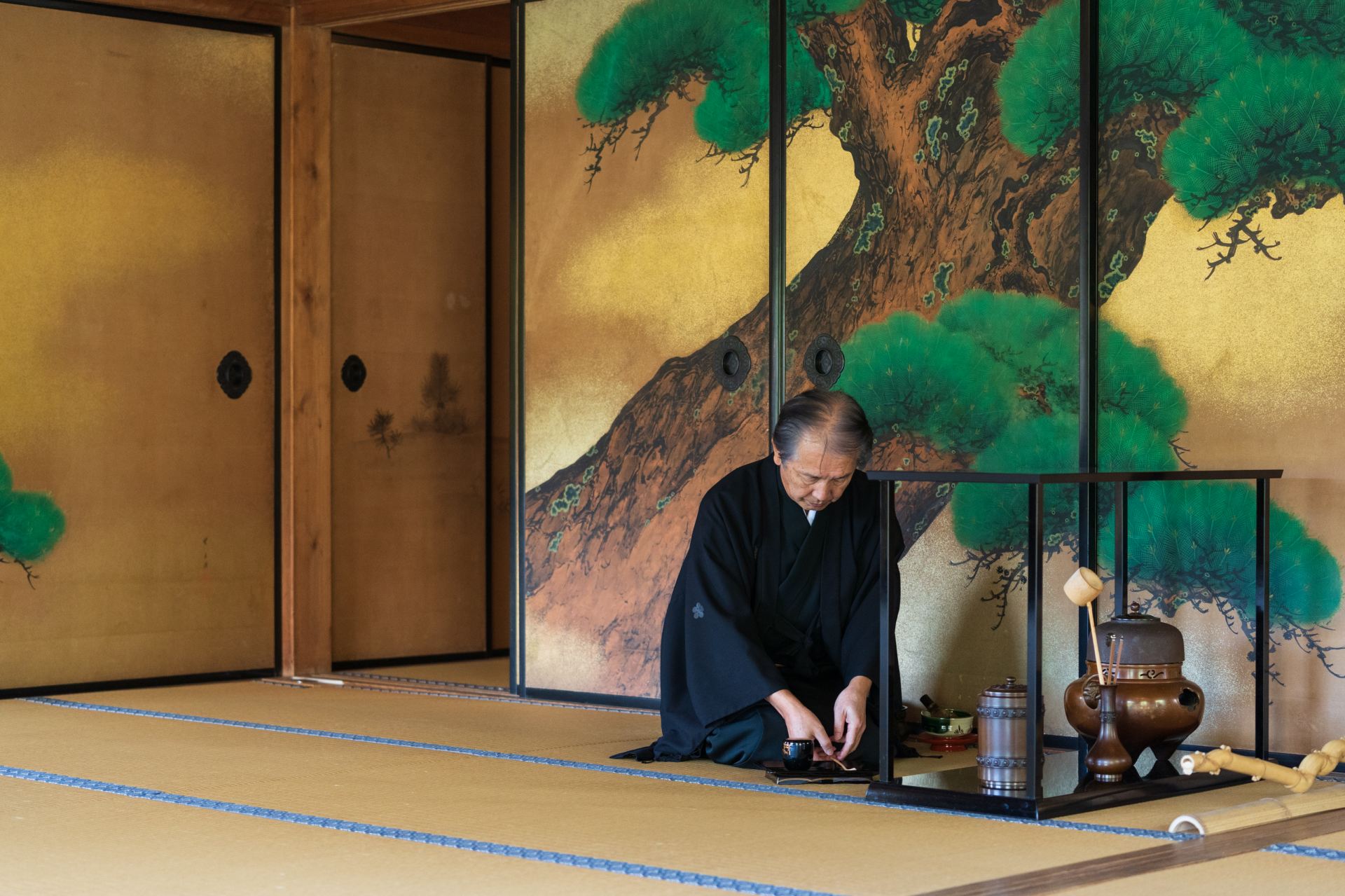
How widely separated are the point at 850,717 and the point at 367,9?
3.22 meters

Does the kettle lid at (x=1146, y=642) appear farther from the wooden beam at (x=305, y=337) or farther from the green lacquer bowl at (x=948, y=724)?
the wooden beam at (x=305, y=337)

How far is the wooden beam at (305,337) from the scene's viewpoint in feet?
20.8

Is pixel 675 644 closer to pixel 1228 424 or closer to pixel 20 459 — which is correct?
pixel 1228 424

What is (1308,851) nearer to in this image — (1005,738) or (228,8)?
(1005,738)

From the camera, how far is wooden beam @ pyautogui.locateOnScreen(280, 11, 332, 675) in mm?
6352

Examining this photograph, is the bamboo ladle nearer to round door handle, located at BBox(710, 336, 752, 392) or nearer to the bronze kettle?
the bronze kettle

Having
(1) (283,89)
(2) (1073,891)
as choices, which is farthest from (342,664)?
(2) (1073,891)

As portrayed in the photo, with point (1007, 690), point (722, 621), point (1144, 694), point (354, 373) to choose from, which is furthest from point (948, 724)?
point (354, 373)

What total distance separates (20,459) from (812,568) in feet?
8.80

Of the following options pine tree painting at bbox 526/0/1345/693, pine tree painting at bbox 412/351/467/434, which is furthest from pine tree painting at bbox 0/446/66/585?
pine tree painting at bbox 526/0/1345/693

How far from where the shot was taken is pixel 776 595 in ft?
14.8

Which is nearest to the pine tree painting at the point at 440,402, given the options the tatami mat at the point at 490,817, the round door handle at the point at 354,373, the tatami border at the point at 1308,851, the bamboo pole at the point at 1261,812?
the round door handle at the point at 354,373

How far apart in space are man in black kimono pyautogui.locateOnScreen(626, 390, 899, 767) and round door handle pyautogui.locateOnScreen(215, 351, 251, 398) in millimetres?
2296

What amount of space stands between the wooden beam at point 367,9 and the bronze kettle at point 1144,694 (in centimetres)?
307
